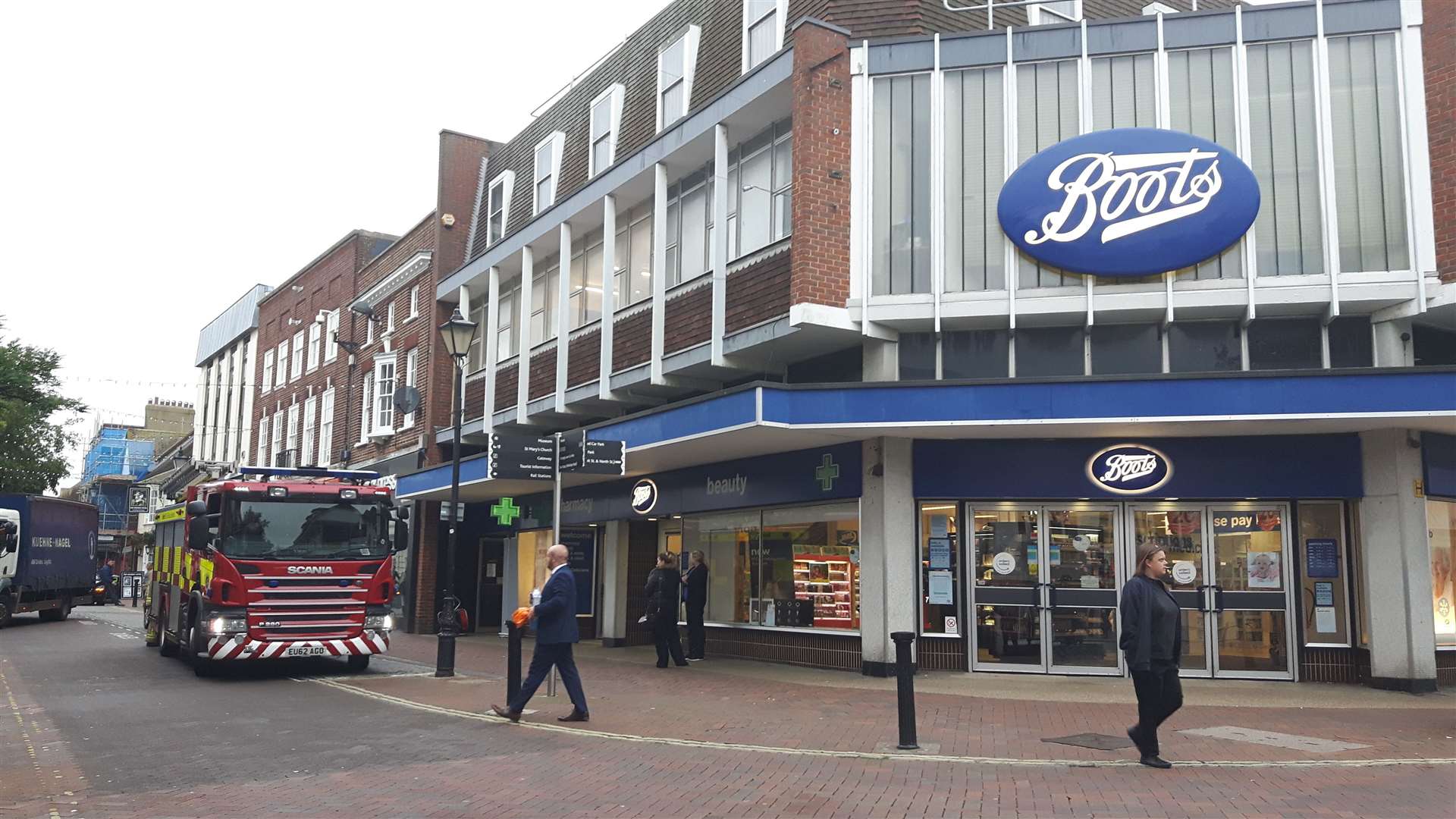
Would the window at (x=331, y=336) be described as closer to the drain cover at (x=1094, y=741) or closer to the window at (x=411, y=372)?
the window at (x=411, y=372)

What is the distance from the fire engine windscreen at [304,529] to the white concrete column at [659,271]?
18.0 ft

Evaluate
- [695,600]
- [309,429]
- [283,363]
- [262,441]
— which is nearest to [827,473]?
[695,600]

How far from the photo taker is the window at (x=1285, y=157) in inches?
574

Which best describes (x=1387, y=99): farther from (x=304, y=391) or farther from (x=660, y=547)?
(x=304, y=391)

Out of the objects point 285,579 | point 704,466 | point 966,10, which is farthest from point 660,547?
point 966,10

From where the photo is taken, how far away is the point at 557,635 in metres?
10.6

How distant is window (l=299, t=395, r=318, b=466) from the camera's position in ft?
122

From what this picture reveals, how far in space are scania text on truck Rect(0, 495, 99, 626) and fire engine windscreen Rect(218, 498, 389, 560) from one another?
46.2 feet

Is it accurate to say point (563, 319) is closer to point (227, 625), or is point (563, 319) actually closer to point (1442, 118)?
point (227, 625)

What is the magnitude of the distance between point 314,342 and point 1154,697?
3435 cm

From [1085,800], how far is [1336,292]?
936cm

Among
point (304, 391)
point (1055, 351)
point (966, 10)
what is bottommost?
point (1055, 351)

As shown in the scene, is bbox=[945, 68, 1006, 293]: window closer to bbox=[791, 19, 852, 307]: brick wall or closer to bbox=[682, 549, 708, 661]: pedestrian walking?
bbox=[791, 19, 852, 307]: brick wall

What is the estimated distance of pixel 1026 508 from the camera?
15.5m
